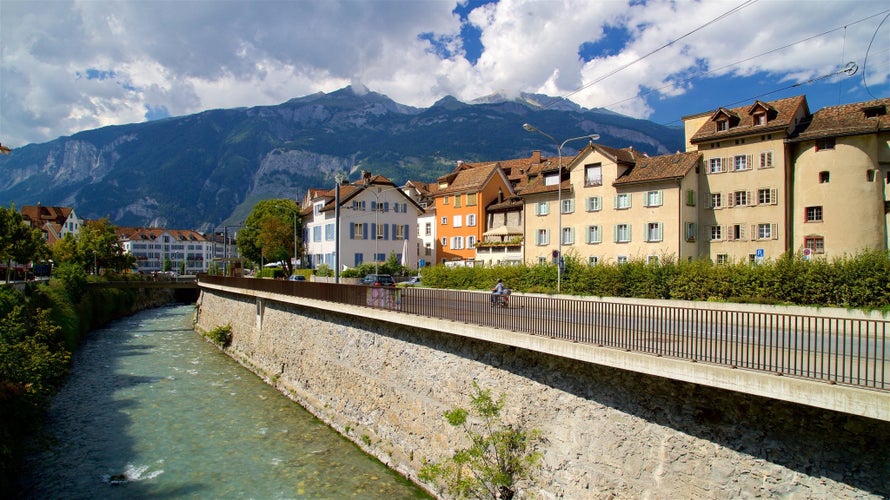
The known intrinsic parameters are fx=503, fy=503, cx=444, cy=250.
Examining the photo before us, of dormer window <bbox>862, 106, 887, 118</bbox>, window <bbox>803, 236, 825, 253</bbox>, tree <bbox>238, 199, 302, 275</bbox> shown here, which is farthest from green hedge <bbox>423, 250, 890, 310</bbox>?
tree <bbox>238, 199, 302, 275</bbox>

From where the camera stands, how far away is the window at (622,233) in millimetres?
35438

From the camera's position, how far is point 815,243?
29.8 m

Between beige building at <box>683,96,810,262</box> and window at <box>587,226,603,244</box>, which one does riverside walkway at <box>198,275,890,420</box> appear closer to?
beige building at <box>683,96,810,262</box>

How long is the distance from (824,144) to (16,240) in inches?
2186

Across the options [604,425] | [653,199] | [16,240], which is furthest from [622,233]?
[16,240]

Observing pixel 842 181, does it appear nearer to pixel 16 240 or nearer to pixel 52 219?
pixel 16 240

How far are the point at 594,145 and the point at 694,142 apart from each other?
658 cm

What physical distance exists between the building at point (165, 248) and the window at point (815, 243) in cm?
14597

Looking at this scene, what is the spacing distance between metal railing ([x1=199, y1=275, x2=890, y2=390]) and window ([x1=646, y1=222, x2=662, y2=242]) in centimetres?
2025

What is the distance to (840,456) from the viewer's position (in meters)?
7.10

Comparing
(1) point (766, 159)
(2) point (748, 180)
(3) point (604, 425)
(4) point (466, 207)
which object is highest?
(1) point (766, 159)

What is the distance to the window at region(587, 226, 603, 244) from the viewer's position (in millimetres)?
37094

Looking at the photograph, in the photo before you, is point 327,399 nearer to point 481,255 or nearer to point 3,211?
point 481,255

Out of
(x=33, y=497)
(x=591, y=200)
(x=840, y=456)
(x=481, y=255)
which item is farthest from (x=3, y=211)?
(x=840, y=456)
